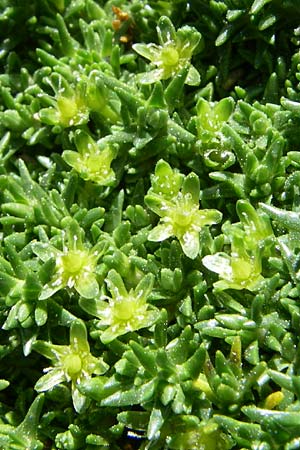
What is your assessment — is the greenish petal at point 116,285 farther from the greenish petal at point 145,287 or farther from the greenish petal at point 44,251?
the greenish petal at point 44,251

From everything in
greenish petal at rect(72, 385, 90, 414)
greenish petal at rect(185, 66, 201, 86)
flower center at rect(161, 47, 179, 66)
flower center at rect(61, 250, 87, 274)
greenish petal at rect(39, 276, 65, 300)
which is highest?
flower center at rect(161, 47, 179, 66)

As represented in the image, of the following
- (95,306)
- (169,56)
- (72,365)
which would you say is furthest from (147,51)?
(72,365)

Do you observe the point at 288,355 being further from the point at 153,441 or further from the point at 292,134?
the point at 292,134

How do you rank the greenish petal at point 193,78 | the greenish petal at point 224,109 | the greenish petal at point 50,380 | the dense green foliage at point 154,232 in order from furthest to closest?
the greenish petal at point 193,78, the greenish petal at point 224,109, the greenish petal at point 50,380, the dense green foliage at point 154,232

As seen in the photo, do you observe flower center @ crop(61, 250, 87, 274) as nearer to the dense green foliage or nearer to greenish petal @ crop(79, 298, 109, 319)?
the dense green foliage

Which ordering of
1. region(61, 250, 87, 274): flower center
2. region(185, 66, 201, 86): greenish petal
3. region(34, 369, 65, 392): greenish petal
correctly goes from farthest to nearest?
region(185, 66, 201, 86): greenish petal → region(61, 250, 87, 274): flower center → region(34, 369, 65, 392): greenish petal

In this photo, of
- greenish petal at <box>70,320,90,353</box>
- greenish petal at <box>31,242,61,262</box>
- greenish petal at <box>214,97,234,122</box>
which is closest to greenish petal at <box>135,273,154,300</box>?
greenish petal at <box>70,320,90,353</box>

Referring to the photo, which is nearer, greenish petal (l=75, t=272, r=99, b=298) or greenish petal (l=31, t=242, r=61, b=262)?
greenish petal (l=75, t=272, r=99, b=298)

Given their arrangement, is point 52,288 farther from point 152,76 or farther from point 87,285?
point 152,76

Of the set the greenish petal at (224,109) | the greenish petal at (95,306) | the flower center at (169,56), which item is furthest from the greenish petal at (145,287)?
the flower center at (169,56)
